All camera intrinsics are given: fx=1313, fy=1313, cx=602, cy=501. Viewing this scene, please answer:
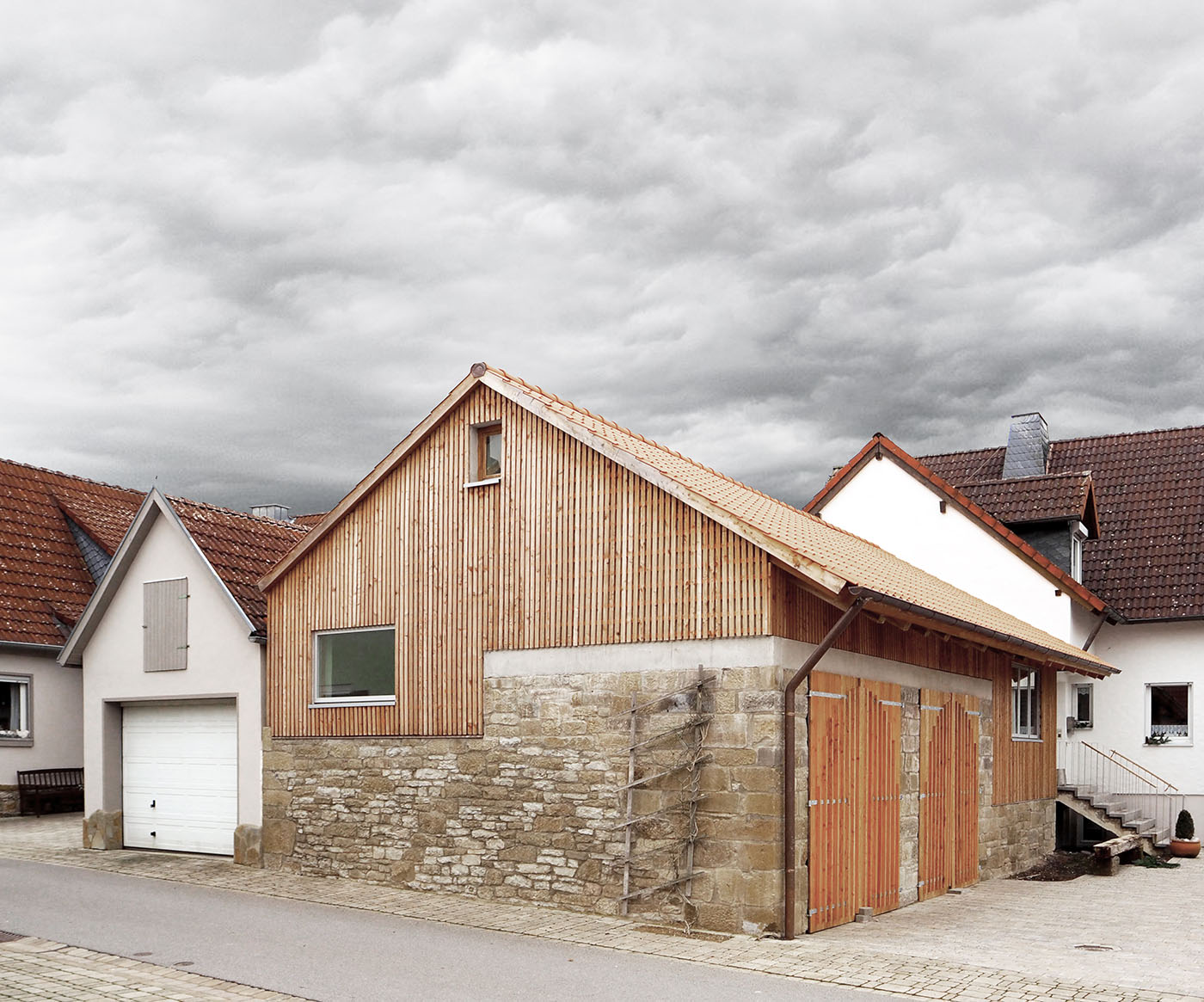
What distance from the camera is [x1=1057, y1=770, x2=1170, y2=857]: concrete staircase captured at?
22.2 meters

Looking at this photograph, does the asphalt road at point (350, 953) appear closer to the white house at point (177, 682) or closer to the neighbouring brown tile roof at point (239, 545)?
the white house at point (177, 682)

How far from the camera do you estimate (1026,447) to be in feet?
97.8

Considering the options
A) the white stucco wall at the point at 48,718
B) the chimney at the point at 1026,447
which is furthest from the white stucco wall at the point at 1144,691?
the white stucco wall at the point at 48,718

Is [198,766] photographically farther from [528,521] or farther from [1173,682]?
[1173,682]

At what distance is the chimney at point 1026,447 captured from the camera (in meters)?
29.6

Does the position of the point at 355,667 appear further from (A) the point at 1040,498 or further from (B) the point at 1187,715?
(B) the point at 1187,715

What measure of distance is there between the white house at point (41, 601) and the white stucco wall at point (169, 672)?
551cm

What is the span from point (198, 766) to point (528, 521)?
7.29 m

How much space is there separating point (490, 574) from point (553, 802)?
278 cm

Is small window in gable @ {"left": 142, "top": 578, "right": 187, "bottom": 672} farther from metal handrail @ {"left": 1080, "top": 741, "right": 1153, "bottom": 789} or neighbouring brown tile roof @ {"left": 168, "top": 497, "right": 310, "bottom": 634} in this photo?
metal handrail @ {"left": 1080, "top": 741, "right": 1153, "bottom": 789}

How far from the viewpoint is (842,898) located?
1387cm

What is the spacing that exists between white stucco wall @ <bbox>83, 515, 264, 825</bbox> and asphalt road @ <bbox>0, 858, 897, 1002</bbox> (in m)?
2.92

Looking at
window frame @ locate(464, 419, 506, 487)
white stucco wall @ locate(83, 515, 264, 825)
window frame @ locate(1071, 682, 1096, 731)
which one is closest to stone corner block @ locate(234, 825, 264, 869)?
white stucco wall @ locate(83, 515, 264, 825)

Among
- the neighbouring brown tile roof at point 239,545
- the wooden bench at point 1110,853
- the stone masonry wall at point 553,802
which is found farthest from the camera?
the wooden bench at point 1110,853
